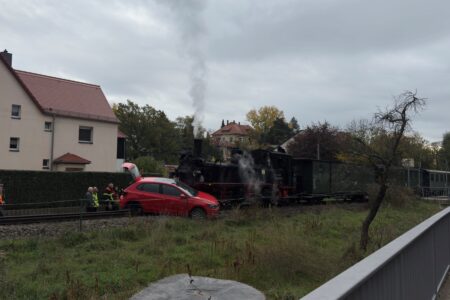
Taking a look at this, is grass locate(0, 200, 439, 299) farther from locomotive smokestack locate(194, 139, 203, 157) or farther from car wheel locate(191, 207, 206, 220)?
locomotive smokestack locate(194, 139, 203, 157)

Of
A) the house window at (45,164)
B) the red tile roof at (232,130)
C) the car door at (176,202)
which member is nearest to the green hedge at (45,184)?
the house window at (45,164)

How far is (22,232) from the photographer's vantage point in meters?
12.8

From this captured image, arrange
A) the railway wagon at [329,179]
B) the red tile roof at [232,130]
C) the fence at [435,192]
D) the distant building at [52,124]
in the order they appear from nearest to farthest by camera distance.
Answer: the railway wagon at [329,179] → the distant building at [52,124] → the fence at [435,192] → the red tile roof at [232,130]

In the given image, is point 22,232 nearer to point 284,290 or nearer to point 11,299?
point 11,299

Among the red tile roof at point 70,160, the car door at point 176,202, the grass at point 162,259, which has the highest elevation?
the red tile roof at point 70,160

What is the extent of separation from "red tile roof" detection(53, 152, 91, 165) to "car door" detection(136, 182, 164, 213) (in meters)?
20.1

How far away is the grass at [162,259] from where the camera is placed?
7.70m

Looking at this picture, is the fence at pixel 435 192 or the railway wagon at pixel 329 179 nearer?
the railway wagon at pixel 329 179

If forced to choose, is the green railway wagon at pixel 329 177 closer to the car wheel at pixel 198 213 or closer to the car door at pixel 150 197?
the car wheel at pixel 198 213

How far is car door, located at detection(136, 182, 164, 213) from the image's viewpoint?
17.2 m

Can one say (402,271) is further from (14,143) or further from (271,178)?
(14,143)

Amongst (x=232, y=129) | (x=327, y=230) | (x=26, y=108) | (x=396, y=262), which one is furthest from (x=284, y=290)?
(x=232, y=129)

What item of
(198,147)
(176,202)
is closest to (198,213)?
(176,202)

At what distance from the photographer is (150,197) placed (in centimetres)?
1741
